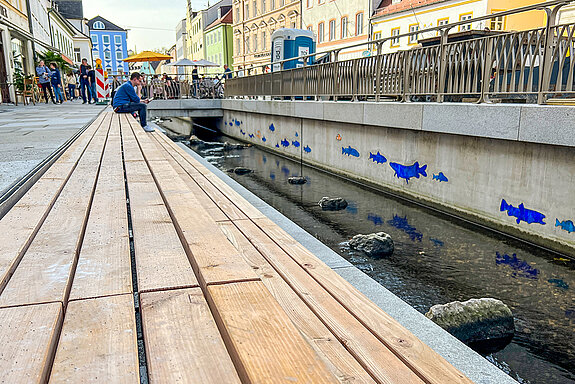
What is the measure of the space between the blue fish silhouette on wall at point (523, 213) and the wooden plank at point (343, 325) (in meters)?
4.28

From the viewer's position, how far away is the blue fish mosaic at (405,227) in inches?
249

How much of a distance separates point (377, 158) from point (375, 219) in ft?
7.36

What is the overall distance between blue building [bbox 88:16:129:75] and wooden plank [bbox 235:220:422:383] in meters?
92.1

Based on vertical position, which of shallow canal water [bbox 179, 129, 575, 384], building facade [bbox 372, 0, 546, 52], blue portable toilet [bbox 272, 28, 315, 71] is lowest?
shallow canal water [bbox 179, 129, 575, 384]

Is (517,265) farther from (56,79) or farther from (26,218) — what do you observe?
(56,79)

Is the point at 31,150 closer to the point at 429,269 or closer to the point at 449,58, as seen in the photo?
the point at 429,269

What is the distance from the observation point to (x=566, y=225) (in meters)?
5.22

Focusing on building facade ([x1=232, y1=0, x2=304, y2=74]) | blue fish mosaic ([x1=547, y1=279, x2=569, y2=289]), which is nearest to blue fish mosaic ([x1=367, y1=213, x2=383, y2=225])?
blue fish mosaic ([x1=547, y1=279, x2=569, y2=289])

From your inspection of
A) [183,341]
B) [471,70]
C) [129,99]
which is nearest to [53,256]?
[183,341]

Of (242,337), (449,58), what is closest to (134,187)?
(242,337)

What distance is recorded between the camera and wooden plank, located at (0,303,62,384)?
51.6 inches

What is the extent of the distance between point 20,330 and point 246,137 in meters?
17.1

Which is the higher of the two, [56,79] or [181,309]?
[56,79]

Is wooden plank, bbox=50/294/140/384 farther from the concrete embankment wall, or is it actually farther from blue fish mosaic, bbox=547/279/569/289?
the concrete embankment wall
